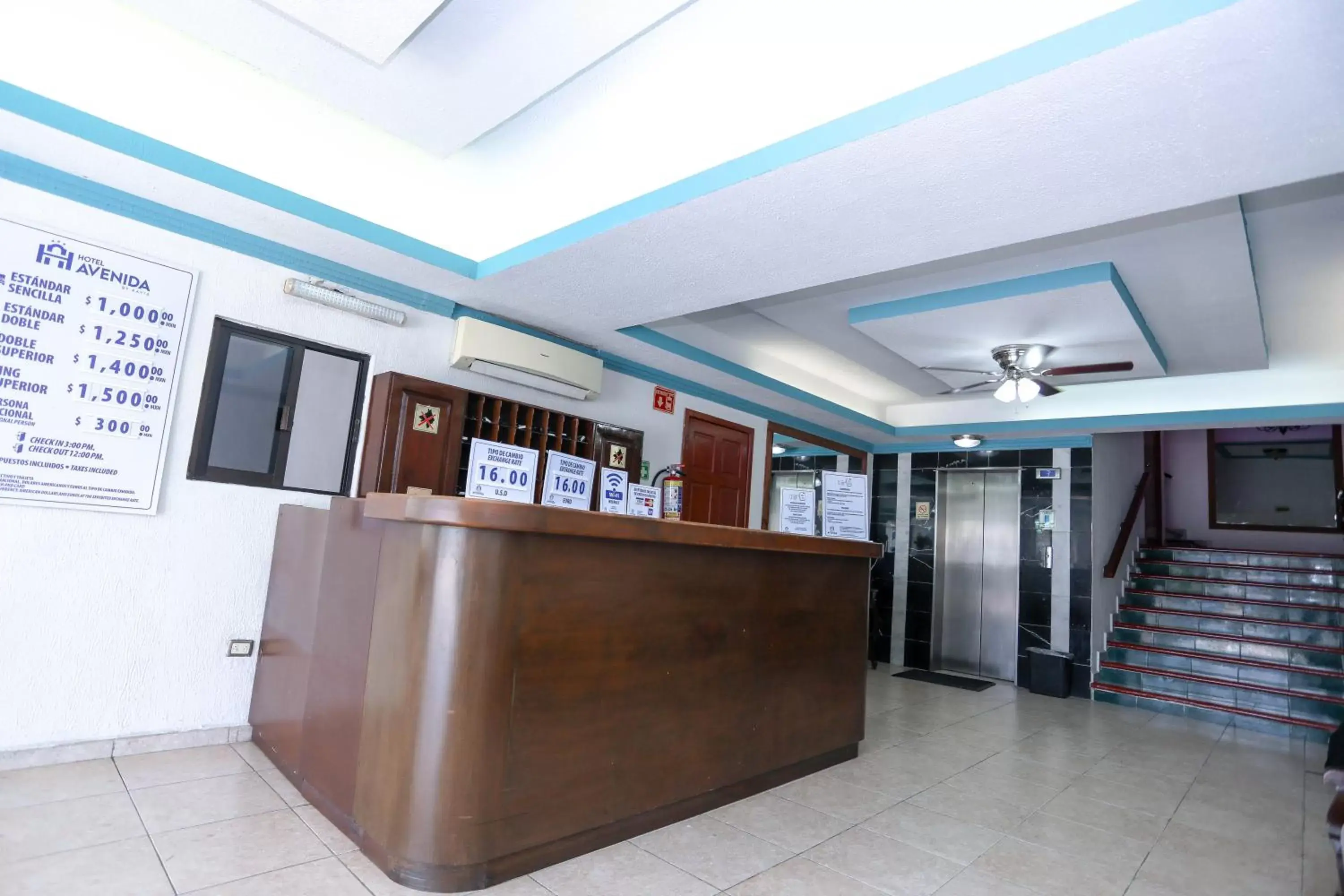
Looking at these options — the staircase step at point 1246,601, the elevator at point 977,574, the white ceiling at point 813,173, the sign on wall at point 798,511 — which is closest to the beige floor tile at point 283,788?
the white ceiling at point 813,173

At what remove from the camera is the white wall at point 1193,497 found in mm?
10195

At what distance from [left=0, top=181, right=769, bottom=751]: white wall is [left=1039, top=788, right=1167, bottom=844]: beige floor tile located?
170 inches

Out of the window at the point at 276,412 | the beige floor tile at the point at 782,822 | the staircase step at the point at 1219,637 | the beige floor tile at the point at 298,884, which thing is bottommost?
the beige floor tile at the point at 782,822

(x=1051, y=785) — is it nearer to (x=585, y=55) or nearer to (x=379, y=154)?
(x=585, y=55)

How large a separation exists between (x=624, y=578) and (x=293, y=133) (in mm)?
2753

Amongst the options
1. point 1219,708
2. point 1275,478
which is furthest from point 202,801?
point 1275,478

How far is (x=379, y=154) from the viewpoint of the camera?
3.71 metres

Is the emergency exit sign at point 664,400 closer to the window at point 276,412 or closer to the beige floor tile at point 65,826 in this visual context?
the window at point 276,412

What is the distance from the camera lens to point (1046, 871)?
280cm

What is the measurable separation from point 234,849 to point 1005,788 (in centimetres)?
372

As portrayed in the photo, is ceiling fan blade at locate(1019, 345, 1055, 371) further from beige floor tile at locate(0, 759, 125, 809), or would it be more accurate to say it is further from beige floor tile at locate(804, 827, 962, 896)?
beige floor tile at locate(0, 759, 125, 809)

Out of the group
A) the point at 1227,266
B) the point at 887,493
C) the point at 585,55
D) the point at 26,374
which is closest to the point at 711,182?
the point at 585,55

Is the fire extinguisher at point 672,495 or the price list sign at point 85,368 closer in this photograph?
the price list sign at point 85,368

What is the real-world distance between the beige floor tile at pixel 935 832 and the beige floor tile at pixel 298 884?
214 cm
